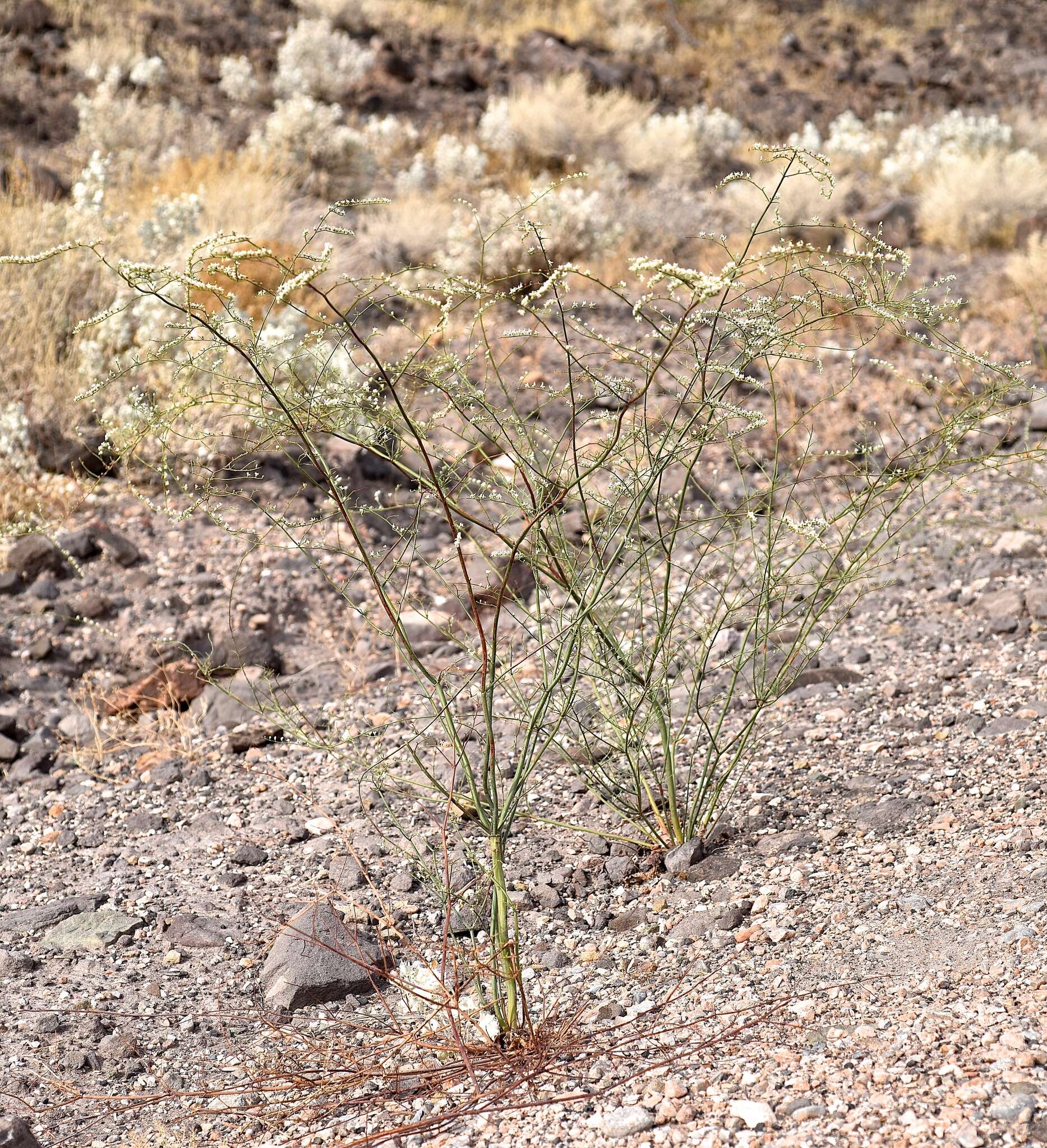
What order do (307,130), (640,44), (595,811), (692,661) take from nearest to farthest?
(692,661), (595,811), (307,130), (640,44)

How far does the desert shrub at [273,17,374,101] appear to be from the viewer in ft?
37.4

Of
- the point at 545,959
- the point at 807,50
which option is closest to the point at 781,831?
the point at 545,959

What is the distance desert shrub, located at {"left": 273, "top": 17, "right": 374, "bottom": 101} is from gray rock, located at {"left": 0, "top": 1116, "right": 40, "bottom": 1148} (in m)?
10.7

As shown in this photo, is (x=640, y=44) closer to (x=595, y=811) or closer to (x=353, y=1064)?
(x=595, y=811)

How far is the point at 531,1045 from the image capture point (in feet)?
7.40

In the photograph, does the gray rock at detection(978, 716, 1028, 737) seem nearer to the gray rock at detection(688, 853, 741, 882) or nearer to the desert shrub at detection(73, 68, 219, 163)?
the gray rock at detection(688, 853, 741, 882)

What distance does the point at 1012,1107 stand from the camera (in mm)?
1847

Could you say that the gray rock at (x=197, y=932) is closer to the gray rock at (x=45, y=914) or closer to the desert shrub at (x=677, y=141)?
the gray rock at (x=45, y=914)

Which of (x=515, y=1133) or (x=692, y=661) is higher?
(x=692, y=661)

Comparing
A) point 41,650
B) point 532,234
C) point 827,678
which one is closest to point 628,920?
point 827,678

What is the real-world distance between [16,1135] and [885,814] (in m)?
Result: 2.05

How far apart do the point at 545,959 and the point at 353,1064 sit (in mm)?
525

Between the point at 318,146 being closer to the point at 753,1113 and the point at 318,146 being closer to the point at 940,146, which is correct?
the point at 940,146

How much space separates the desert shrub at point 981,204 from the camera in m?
8.97
